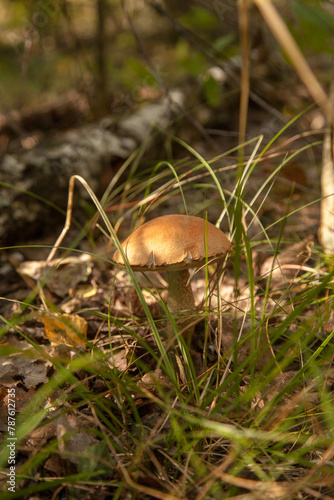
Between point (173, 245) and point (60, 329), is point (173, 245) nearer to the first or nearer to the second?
point (173, 245)

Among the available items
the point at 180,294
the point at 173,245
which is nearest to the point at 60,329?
the point at 180,294

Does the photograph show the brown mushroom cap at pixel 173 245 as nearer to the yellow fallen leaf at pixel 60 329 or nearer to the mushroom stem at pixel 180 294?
the mushroom stem at pixel 180 294

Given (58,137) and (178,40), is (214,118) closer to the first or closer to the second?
(58,137)

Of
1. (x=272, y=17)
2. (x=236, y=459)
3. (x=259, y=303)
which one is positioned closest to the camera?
(x=272, y=17)

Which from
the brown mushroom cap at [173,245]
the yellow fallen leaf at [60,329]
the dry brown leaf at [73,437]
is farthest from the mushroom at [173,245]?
the dry brown leaf at [73,437]

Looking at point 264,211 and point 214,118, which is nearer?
point 264,211

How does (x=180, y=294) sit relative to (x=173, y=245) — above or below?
below

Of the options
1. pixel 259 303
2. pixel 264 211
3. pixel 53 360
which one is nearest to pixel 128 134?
pixel 264 211

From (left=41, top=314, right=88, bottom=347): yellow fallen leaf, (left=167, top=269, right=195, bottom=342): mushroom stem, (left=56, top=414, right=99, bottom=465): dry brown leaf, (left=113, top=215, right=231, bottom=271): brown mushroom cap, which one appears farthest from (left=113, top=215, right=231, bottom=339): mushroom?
(left=56, top=414, right=99, bottom=465): dry brown leaf
